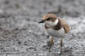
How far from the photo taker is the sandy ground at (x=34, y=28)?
7332mm

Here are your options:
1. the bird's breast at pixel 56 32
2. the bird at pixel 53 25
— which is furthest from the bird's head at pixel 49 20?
the bird's breast at pixel 56 32

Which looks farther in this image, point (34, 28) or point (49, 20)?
point (34, 28)

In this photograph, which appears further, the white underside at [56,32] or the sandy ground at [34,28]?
the sandy ground at [34,28]

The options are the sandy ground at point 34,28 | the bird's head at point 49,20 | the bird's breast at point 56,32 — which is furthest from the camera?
the sandy ground at point 34,28

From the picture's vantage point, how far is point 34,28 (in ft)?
30.3

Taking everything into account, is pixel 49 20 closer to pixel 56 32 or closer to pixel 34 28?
pixel 56 32

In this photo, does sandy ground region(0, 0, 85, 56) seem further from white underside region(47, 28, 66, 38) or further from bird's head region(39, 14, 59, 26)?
bird's head region(39, 14, 59, 26)

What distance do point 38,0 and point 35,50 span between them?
→ 5.72 meters

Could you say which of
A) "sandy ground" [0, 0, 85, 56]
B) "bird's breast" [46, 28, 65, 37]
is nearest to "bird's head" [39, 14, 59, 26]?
"bird's breast" [46, 28, 65, 37]

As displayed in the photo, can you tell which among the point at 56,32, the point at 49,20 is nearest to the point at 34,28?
the point at 56,32

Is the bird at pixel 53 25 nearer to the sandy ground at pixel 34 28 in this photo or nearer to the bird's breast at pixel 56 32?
the bird's breast at pixel 56 32

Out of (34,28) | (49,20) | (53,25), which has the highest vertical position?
(49,20)

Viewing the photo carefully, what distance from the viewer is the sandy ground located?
289 inches

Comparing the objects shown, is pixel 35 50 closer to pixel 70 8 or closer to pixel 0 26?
pixel 0 26
